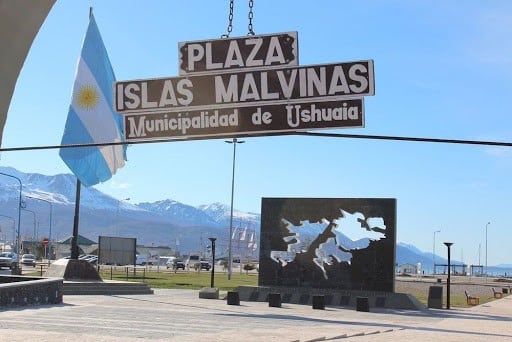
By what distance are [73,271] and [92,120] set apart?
27.2ft

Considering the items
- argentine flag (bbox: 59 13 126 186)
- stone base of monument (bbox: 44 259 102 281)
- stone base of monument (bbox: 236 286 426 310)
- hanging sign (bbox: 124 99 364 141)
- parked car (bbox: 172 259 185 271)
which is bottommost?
parked car (bbox: 172 259 185 271)

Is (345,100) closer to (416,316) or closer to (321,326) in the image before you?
(321,326)

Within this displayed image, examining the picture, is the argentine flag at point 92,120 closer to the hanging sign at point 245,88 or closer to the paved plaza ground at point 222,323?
the paved plaza ground at point 222,323

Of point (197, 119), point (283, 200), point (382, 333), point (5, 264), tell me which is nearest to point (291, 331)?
point (382, 333)

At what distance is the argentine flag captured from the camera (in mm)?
30469

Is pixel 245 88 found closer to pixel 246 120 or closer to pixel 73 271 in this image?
pixel 246 120

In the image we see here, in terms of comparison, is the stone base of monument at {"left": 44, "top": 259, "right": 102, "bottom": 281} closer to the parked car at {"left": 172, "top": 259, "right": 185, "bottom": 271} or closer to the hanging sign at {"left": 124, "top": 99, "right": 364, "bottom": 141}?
the hanging sign at {"left": 124, "top": 99, "right": 364, "bottom": 141}

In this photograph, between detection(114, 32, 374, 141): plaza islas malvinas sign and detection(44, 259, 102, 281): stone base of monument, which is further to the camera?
detection(44, 259, 102, 281): stone base of monument

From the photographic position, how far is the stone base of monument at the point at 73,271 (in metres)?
34.4

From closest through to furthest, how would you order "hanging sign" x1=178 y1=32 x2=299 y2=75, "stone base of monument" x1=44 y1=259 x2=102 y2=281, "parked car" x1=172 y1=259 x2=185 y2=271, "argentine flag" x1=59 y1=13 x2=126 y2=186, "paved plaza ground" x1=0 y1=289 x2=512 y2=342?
"hanging sign" x1=178 y1=32 x2=299 y2=75 < "paved plaza ground" x1=0 y1=289 x2=512 y2=342 < "argentine flag" x1=59 y1=13 x2=126 y2=186 < "stone base of monument" x1=44 y1=259 x2=102 y2=281 < "parked car" x1=172 y1=259 x2=185 y2=271

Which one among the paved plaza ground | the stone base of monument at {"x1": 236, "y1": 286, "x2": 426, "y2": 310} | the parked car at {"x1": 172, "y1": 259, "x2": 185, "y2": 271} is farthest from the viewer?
the parked car at {"x1": 172, "y1": 259, "x2": 185, "y2": 271}

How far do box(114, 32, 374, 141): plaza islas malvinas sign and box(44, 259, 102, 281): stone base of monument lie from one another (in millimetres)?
26463

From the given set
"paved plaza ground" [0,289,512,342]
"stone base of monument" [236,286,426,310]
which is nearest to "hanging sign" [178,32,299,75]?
"paved plaza ground" [0,289,512,342]

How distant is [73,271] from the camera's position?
3459 cm
